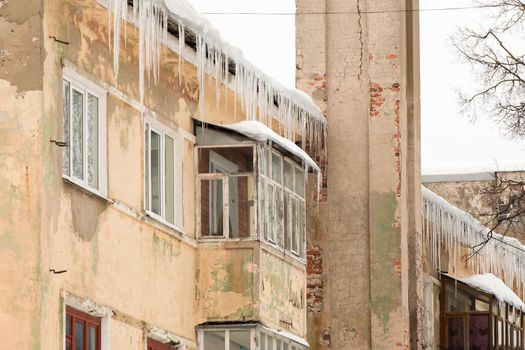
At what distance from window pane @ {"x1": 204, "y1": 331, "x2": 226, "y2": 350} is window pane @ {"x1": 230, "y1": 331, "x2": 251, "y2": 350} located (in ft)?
0.39

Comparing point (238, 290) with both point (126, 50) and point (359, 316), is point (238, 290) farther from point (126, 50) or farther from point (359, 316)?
point (359, 316)

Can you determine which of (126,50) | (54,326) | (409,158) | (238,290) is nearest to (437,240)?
(409,158)

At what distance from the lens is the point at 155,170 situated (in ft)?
74.6

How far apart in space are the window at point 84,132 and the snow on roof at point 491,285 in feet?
48.7

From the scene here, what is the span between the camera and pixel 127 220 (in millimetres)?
21062

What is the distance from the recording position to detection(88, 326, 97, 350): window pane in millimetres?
19828

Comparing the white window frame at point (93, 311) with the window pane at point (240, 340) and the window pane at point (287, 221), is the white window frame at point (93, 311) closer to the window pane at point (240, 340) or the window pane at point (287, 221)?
the window pane at point (240, 340)

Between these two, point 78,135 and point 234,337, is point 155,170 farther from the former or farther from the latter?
point 78,135

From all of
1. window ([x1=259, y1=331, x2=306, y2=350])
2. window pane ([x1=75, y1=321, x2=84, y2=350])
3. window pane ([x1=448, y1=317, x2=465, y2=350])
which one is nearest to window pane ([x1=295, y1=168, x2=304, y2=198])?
window ([x1=259, y1=331, x2=306, y2=350])

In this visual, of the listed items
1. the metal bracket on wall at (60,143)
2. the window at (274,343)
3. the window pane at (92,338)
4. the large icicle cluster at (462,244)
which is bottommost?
the window at (274,343)

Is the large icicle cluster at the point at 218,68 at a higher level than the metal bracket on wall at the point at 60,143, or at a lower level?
higher

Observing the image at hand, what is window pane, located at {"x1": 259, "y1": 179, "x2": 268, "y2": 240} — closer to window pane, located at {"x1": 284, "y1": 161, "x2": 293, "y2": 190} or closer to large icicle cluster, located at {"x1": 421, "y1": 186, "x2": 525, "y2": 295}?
window pane, located at {"x1": 284, "y1": 161, "x2": 293, "y2": 190}

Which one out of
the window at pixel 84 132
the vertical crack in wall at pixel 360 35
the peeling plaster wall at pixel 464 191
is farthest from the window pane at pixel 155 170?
the peeling plaster wall at pixel 464 191

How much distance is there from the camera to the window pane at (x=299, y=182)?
25312 mm
